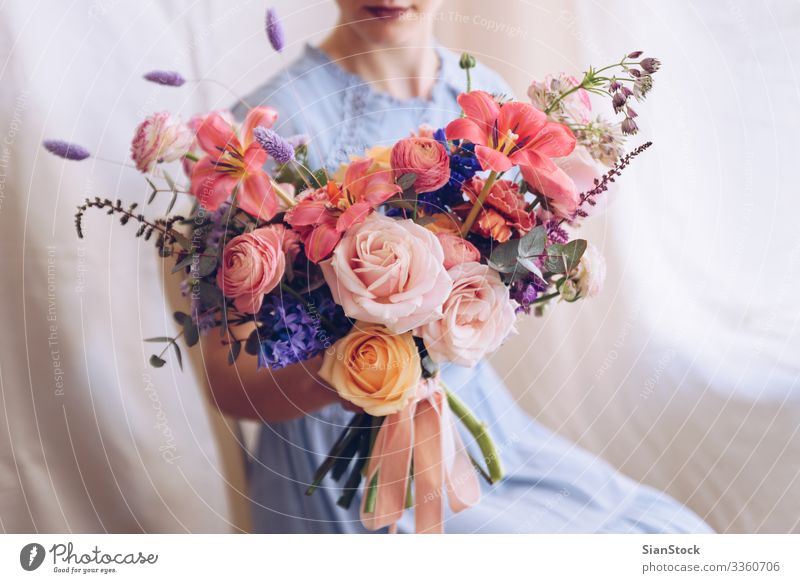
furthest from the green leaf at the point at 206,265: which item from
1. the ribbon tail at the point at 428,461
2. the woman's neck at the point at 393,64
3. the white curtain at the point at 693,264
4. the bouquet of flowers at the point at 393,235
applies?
the white curtain at the point at 693,264

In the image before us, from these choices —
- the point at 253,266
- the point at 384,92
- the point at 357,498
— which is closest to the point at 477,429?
the point at 357,498

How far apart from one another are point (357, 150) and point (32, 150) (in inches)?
11.5

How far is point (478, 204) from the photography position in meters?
0.49

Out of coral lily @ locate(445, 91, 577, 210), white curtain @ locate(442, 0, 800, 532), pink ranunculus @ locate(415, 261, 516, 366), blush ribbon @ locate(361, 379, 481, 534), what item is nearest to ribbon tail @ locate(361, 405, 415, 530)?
blush ribbon @ locate(361, 379, 481, 534)

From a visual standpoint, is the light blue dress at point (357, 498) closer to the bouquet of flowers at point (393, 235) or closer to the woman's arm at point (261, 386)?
the woman's arm at point (261, 386)

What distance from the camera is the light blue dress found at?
68 centimetres

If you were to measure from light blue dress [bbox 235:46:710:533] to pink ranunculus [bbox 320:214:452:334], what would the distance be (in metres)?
0.22

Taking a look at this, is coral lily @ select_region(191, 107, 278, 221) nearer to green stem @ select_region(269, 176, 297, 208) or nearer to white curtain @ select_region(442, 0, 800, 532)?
green stem @ select_region(269, 176, 297, 208)

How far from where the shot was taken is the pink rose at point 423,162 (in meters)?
0.47

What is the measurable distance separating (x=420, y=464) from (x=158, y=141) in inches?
12.8

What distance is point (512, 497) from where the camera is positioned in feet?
2.34

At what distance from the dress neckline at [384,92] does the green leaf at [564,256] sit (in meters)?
0.31
